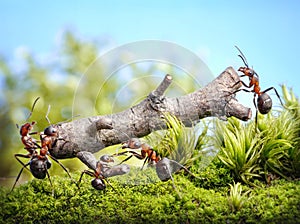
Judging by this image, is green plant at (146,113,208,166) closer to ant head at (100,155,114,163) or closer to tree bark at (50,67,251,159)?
tree bark at (50,67,251,159)

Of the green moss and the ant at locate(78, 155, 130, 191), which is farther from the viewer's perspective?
the ant at locate(78, 155, 130, 191)

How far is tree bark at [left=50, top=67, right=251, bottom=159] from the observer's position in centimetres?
244

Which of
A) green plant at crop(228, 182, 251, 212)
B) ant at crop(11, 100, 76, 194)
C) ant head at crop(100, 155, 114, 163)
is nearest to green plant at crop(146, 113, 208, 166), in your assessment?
ant head at crop(100, 155, 114, 163)

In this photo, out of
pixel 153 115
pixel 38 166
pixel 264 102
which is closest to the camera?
pixel 38 166

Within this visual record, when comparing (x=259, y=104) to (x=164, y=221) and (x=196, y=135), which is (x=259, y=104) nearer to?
(x=196, y=135)

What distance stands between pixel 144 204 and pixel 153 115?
24.3 inches

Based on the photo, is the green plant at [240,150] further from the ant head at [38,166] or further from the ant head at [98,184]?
the ant head at [38,166]

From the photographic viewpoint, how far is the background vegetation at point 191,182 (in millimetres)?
1901

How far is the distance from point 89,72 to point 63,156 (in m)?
0.51

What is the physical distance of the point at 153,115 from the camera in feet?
8.04

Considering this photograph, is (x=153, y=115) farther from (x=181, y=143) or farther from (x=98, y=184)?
(x=98, y=184)

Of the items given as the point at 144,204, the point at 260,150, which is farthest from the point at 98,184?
the point at 260,150

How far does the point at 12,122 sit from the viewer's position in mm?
3625

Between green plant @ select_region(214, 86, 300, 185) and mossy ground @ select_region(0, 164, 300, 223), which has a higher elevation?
green plant @ select_region(214, 86, 300, 185)
